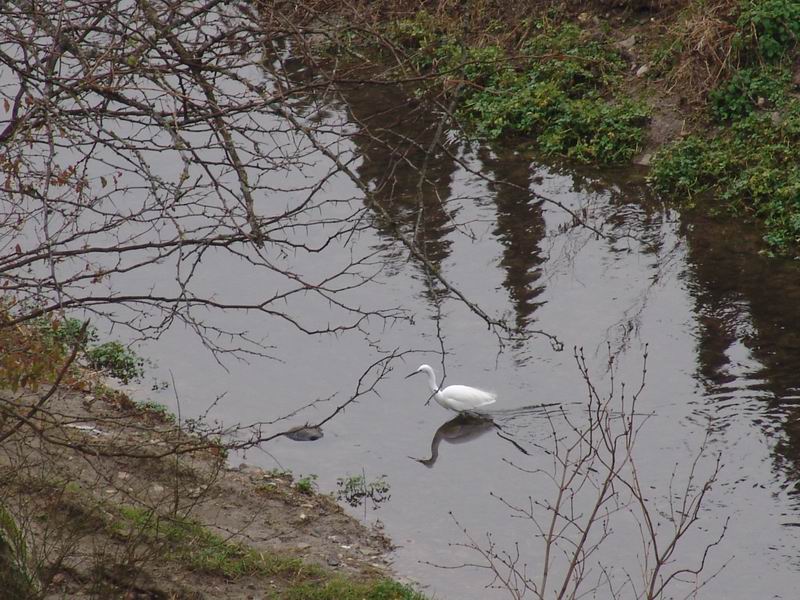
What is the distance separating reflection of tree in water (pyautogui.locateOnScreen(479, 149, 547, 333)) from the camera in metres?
11.6

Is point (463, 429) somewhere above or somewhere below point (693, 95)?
below

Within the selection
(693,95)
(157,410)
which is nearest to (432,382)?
(157,410)

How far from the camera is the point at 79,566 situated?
21.1ft

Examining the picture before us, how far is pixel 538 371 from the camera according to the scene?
1028 cm

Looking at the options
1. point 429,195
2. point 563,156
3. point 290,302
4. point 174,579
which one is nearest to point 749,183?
point 563,156

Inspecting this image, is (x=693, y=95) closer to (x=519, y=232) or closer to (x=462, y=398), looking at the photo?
(x=519, y=232)

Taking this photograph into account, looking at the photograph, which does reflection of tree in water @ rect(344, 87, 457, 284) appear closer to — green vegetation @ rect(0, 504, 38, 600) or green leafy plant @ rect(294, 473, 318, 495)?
green leafy plant @ rect(294, 473, 318, 495)

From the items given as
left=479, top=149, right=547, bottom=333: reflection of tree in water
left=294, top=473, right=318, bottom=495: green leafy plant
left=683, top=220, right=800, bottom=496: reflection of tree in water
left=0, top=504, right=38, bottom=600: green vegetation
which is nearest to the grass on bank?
left=683, top=220, right=800, bottom=496: reflection of tree in water

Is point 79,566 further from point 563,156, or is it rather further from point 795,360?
point 563,156

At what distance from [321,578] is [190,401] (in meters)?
3.56

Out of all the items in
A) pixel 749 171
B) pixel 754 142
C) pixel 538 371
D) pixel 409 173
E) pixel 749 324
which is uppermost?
pixel 754 142

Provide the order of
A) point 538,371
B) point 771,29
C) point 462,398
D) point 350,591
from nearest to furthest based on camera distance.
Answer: point 350,591 < point 462,398 < point 538,371 < point 771,29

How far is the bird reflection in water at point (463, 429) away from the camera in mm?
9766

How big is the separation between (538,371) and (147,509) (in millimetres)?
4355
